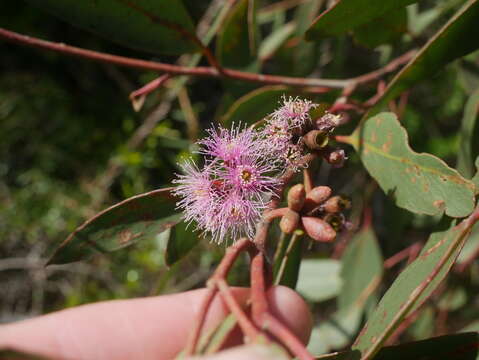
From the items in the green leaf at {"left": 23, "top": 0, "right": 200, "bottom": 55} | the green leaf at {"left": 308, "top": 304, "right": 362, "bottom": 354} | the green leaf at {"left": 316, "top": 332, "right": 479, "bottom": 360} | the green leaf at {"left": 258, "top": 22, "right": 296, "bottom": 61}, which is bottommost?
the green leaf at {"left": 308, "top": 304, "right": 362, "bottom": 354}

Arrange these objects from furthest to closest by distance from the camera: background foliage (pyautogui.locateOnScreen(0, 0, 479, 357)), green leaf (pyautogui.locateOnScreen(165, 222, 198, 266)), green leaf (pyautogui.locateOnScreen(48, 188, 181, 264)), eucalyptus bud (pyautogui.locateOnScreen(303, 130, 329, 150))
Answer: background foliage (pyautogui.locateOnScreen(0, 0, 479, 357)), green leaf (pyautogui.locateOnScreen(165, 222, 198, 266)), green leaf (pyautogui.locateOnScreen(48, 188, 181, 264)), eucalyptus bud (pyautogui.locateOnScreen(303, 130, 329, 150))

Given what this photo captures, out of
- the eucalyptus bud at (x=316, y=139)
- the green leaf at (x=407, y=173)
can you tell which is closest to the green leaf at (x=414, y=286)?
the green leaf at (x=407, y=173)

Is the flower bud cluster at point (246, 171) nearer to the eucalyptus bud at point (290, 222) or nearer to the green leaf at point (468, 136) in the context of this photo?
the eucalyptus bud at point (290, 222)

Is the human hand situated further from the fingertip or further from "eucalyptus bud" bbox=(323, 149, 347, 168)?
"eucalyptus bud" bbox=(323, 149, 347, 168)

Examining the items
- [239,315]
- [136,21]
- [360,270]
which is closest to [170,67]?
[136,21]

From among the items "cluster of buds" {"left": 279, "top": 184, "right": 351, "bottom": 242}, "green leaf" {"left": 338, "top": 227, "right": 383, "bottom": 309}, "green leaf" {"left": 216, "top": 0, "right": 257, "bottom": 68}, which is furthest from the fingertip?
"green leaf" {"left": 338, "top": 227, "right": 383, "bottom": 309}

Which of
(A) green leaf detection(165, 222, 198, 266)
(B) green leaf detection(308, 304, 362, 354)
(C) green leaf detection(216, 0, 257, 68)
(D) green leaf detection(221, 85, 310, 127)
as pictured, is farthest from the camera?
(B) green leaf detection(308, 304, 362, 354)

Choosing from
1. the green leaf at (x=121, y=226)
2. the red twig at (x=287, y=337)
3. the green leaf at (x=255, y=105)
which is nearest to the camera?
the red twig at (x=287, y=337)
